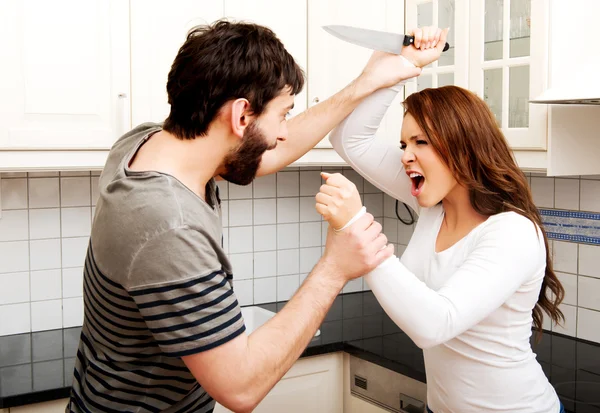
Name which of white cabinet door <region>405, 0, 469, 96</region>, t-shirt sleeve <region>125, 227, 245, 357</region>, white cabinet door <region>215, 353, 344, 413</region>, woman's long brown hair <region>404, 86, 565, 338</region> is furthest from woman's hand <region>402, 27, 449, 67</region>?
white cabinet door <region>215, 353, 344, 413</region>

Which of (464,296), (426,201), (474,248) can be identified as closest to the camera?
(464,296)

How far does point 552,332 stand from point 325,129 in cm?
127

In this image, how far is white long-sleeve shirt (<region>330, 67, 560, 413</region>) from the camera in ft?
4.36

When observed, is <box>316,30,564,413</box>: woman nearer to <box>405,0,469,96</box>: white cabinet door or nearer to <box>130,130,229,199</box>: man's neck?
<box>130,130,229,199</box>: man's neck

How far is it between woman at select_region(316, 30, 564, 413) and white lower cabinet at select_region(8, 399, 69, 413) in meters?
1.06

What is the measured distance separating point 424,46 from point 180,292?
2.71ft

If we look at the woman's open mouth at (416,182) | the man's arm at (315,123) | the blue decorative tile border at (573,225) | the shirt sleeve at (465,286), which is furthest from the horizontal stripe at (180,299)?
the blue decorative tile border at (573,225)

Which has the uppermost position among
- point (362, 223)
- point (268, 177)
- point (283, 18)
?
point (283, 18)

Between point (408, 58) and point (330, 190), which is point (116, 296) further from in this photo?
point (408, 58)

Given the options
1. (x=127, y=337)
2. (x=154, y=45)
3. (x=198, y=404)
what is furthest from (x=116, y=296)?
(x=154, y=45)

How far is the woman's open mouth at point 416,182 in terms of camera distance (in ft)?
5.45

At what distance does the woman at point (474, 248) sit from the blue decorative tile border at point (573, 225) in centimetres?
64

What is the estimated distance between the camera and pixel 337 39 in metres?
2.47

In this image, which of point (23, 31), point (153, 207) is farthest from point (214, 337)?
point (23, 31)
